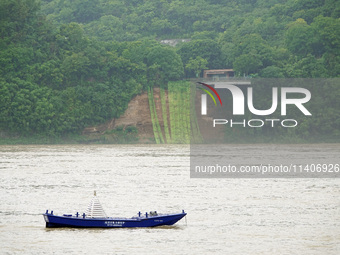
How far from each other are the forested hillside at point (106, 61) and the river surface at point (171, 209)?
139 feet

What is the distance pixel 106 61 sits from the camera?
107 m

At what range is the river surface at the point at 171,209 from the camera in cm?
2661

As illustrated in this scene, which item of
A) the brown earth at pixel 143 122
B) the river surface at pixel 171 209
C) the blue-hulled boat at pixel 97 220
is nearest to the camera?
the river surface at pixel 171 209

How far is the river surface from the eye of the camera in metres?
26.6

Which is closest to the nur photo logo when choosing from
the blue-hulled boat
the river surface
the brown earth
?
the brown earth

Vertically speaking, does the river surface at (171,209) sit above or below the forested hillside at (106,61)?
below

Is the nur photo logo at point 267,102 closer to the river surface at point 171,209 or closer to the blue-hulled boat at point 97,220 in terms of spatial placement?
the river surface at point 171,209

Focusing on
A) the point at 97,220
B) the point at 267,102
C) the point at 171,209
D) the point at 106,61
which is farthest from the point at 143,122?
the point at 97,220

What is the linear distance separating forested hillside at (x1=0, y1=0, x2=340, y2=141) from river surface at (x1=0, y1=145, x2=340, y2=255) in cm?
4226

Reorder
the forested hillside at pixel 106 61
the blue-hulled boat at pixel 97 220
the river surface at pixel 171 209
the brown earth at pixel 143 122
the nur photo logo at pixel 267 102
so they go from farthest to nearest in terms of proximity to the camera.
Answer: the brown earth at pixel 143 122 < the nur photo logo at pixel 267 102 < the forested hillside at pixel 106 61 < the blue-hulled boat at pixel 97 220 < the river surface at pixel 171 209

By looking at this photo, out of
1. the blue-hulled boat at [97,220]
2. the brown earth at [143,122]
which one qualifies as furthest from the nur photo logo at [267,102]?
the blue-hulled boat at [97,220]

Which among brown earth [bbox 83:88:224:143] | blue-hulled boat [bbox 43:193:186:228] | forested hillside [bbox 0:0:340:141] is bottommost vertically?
blue-hulled boat [bbox 43:193:186:228]

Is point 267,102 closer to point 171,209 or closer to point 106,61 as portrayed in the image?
point 106,61

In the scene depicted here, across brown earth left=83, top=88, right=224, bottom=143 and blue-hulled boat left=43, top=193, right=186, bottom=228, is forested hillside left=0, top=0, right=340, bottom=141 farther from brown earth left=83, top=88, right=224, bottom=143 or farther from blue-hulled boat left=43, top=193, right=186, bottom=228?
blue-hulled boat left=43, top=193, right=186, bottom=228
